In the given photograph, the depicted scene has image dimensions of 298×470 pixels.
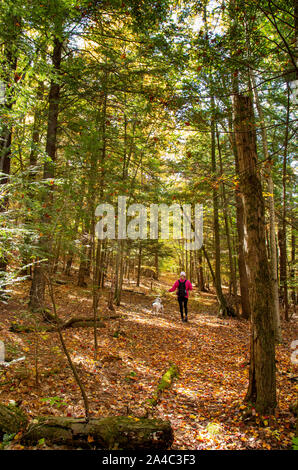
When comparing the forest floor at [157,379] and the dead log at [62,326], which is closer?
the forest floor at [157,379]

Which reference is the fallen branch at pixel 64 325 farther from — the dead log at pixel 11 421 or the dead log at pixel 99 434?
the dead log at pixel 99 434

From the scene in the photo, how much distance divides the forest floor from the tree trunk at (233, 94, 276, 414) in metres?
0.36

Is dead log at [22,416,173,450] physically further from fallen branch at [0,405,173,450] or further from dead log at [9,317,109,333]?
dead log at [9,317,109,333]

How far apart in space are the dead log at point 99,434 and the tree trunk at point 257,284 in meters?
1.65

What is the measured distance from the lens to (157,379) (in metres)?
5.32

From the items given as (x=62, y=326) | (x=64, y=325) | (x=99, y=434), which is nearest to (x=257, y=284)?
(x=99, y=434)

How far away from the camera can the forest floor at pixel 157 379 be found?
11.8ft

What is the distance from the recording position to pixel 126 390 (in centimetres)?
465

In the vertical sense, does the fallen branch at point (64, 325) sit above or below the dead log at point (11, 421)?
below

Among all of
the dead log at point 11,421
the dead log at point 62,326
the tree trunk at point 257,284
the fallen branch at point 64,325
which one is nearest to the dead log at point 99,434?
the dead log at point 11,421

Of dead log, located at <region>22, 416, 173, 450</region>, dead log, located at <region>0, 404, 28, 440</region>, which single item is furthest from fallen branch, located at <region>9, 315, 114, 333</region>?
dead log, located at <region>22, 416, 173, 450</region>

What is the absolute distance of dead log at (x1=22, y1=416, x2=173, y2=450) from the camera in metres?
2.88
